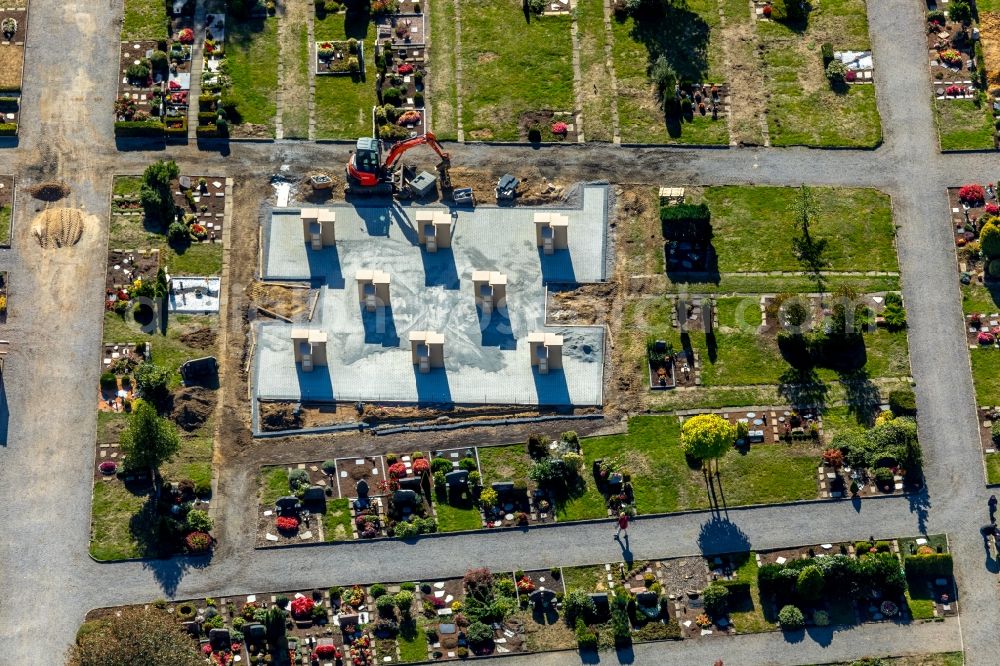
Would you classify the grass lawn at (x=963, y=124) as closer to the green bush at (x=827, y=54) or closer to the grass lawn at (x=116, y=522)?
the green bush at (x=827, y=54)

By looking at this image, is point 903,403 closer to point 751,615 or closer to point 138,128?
point 751,615

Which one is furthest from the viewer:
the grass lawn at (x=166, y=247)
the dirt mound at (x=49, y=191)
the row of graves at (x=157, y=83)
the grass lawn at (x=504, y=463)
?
the row of graves at (x=157, y=83)

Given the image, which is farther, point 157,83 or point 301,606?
point 157,83

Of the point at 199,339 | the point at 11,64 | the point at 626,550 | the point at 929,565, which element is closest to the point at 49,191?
the point at 11,64

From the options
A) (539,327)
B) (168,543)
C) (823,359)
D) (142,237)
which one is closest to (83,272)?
(142,237)

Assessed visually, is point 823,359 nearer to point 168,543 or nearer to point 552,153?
point 552,153

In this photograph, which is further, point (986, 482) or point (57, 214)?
point (57, 214)

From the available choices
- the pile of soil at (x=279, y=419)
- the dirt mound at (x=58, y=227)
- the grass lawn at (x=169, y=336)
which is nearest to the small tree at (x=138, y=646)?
the pile of soil at (x=279, y=419)
